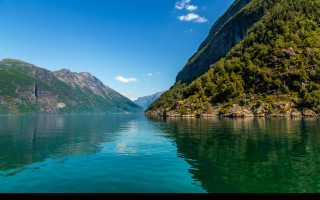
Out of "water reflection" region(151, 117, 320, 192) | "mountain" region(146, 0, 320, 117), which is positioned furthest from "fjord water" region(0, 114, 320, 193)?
"mountain" region(146, 0, 320, 117)

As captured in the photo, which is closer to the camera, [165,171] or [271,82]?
[165,171]

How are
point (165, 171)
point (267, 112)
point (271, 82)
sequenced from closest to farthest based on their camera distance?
1. point (165, 171)
2. point (267, 112)
3. point (271, 82)

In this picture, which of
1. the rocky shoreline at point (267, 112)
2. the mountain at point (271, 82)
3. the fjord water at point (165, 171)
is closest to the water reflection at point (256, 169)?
the fjord water at point (165, 171)

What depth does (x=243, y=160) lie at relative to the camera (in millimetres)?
23609

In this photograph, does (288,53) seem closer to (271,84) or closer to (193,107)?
(271,84)

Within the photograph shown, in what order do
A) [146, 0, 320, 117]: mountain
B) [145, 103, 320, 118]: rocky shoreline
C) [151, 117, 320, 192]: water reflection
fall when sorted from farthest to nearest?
[146, 0, 320, 117]: mountain
[145, 103, 320, 118]: rocky shoreline
[151, 117, 320, 192]: water reflection

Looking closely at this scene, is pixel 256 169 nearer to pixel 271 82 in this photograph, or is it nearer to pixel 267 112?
pixel 267 112

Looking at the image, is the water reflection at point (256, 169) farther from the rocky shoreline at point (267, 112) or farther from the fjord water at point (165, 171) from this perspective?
the rocky shoreline at point (267, 112)

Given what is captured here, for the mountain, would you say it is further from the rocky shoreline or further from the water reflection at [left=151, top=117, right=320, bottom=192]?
the water reflection at [left=151, top=117, right=320, bottom=192]

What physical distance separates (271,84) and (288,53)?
3514cm

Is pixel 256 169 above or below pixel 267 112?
below

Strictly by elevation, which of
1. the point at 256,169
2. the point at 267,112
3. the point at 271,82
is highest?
the point at 271,82

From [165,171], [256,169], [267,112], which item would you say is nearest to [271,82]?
[267,112]

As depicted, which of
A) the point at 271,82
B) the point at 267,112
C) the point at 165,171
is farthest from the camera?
the point at 271,82
